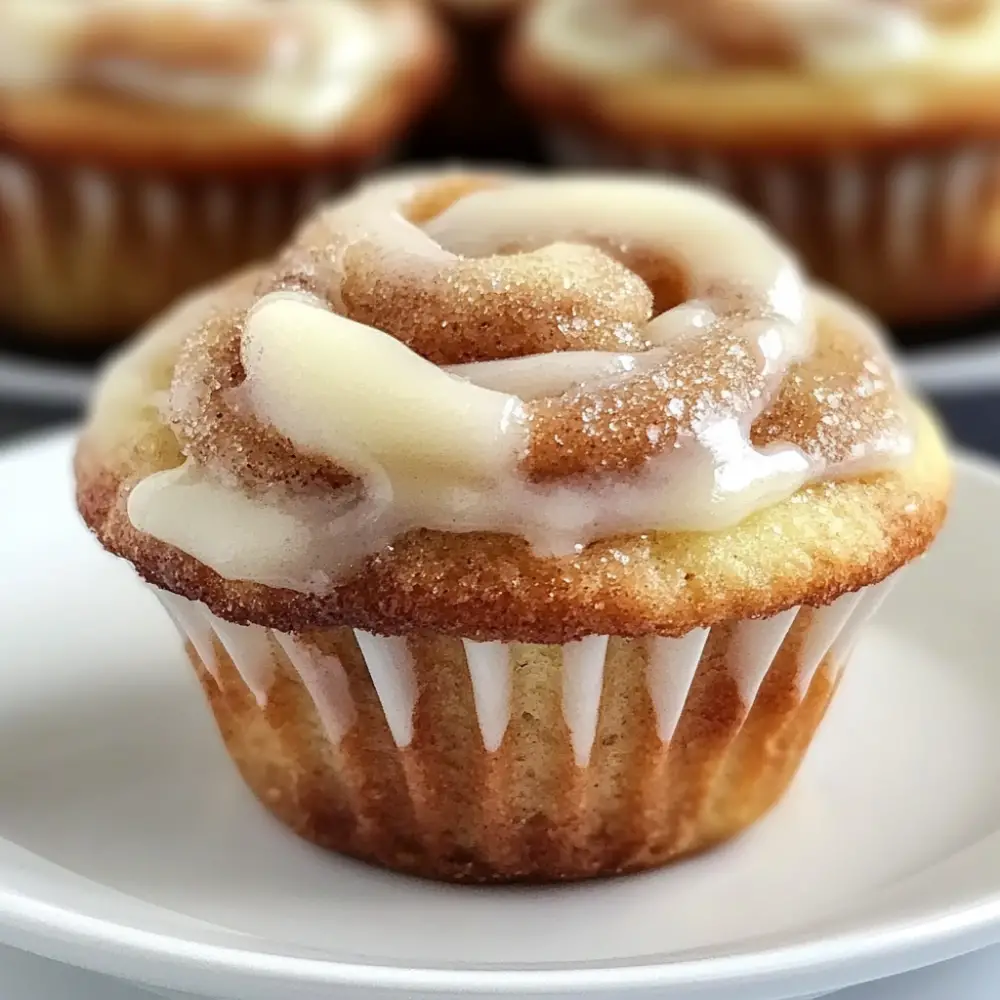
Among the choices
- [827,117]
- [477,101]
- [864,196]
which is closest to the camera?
[827,117]

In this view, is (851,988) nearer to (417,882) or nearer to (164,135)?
(417,882)

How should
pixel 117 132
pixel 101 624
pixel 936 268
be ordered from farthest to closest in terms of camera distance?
pixel 936 268 → pixel 117 132 → pixel 101 624

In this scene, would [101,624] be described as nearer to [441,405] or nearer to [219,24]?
[441,405]

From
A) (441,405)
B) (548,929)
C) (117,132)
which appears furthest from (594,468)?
(117,132)

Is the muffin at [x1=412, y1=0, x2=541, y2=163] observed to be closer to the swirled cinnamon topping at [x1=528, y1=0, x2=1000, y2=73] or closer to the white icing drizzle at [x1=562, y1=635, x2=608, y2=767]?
the swirled cinnamon topping at [x1=528, y1=0, x2=1000, y2=73]

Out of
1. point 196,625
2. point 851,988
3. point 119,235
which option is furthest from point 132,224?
point 851,988

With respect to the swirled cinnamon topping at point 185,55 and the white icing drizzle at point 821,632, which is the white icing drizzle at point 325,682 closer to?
the white icing drizzle at point 821,632
